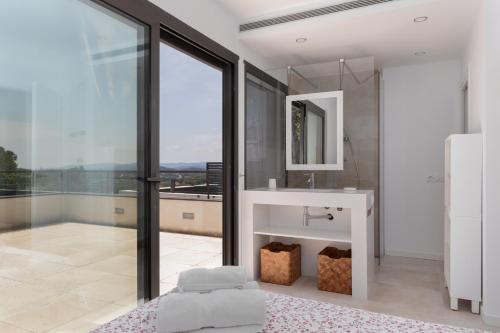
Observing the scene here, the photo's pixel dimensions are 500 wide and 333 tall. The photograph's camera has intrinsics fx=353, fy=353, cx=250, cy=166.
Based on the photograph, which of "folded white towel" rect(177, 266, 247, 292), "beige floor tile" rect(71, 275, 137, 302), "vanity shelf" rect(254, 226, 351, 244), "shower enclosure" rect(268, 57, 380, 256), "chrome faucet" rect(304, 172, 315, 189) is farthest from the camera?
"chrome faucet" rect(304, 172, 315, 189)

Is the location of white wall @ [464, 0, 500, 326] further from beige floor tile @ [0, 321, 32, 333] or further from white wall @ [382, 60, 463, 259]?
beige floor tile @ [0, 321, 32, 333]

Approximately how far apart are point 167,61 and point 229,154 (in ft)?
3.47

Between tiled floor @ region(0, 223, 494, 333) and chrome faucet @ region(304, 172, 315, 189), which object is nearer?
tiled floor @ region(0, 223, 494, 333)

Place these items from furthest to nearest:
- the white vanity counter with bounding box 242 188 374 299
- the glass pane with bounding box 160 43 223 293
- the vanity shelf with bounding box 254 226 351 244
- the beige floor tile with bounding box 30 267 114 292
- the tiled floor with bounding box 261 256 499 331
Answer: the vanity shelf with bounding box 254 226 351 244
the white vanity counter with bounding box 242 188 374 299
the glass pane with bounding box 160 43 223 293
the tiled floor with bounding box 261 256 499 331
the beige floor tile with bounding box 30 267 114 292

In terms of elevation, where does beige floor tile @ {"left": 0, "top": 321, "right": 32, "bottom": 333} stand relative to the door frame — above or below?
below

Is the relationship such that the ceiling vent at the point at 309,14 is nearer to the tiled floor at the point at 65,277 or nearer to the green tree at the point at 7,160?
the tiled floor at the point at 65,277

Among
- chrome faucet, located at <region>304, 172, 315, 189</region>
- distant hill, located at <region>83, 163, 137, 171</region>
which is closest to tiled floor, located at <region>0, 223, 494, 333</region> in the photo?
distant hill, located at <region>83, 163, 137, 171</region>

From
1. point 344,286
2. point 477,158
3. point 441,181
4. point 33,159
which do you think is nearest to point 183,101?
point 33,159

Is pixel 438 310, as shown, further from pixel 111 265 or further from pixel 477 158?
pixel 111 265

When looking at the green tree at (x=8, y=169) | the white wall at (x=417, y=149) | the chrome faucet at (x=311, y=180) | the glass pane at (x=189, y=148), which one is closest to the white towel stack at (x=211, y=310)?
the green tree at (x=8, y=169)

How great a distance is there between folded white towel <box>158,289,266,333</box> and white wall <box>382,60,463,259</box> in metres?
3.62

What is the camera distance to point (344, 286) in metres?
3.13

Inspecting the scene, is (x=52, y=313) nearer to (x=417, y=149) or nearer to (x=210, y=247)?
(x=210, y=247)

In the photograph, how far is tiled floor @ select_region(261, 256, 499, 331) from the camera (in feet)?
8.71
